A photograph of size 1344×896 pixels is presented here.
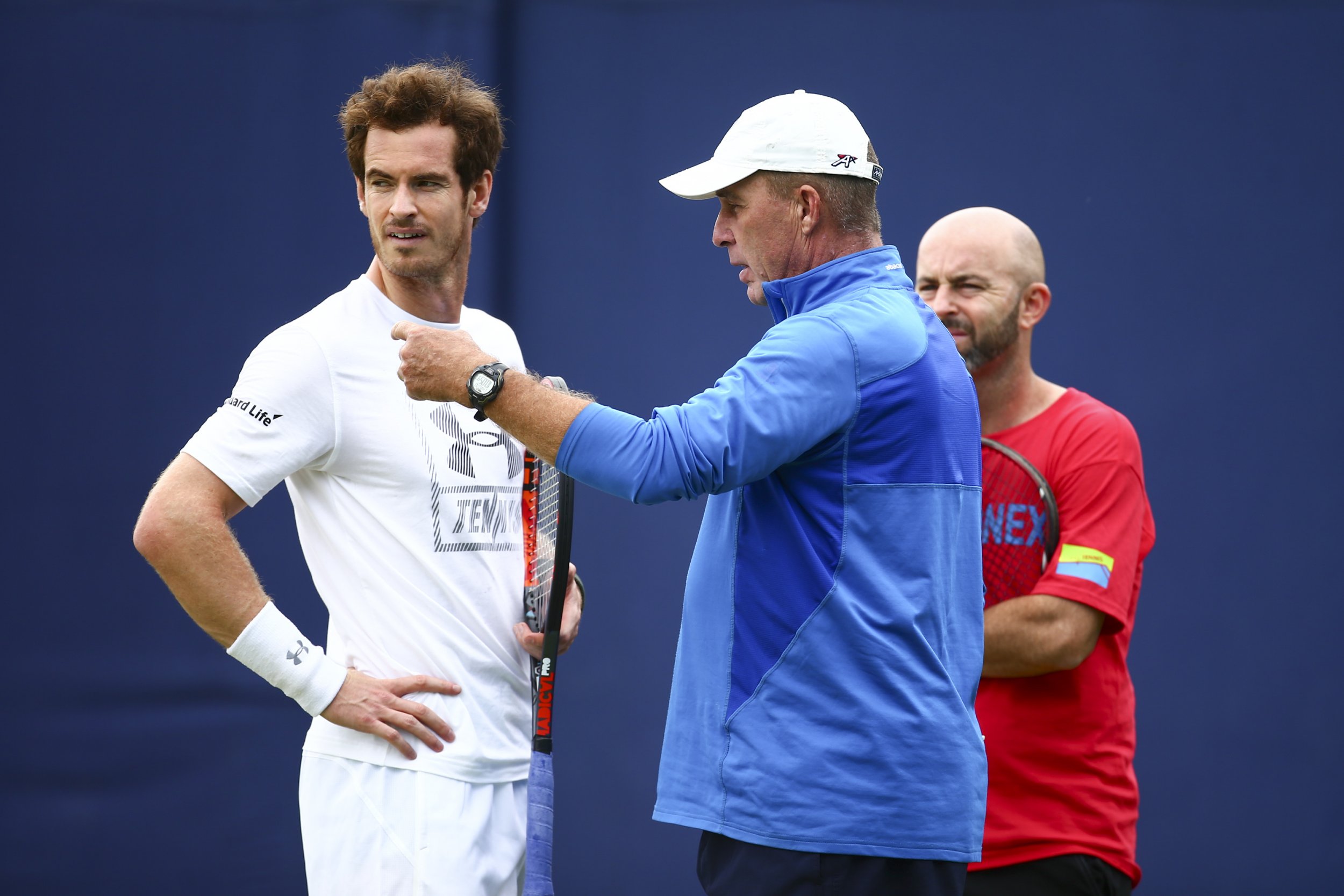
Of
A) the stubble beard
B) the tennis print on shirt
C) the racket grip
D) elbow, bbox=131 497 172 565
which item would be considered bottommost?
the racket grip

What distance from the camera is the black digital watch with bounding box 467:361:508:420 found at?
1.81m

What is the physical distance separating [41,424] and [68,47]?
1148 mm

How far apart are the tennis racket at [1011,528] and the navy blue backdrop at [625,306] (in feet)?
5.24

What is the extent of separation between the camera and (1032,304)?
2742 mm

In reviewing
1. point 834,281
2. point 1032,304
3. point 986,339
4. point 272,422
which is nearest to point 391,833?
point 272,422

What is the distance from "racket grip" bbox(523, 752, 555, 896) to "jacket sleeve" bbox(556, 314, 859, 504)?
670 millimetres

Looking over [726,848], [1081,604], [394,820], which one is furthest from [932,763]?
[394,820]

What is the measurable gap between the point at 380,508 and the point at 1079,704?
4.72ft

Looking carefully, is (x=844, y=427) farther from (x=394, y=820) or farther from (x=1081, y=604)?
(x=394, y=820)

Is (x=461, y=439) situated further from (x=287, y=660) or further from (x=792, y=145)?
(x=792, y=145)

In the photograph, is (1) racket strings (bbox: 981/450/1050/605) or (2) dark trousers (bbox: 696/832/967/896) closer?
(2) dark trousers (bbox: 696/832/967/896)

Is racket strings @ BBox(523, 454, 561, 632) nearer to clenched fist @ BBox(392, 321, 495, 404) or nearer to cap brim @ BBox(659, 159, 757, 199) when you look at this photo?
clenched fist @ BBox(392, 321, 495, 404)

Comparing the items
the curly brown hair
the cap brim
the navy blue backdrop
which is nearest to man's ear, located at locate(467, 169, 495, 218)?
the curly brown hair

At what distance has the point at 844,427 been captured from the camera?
1847 mm
